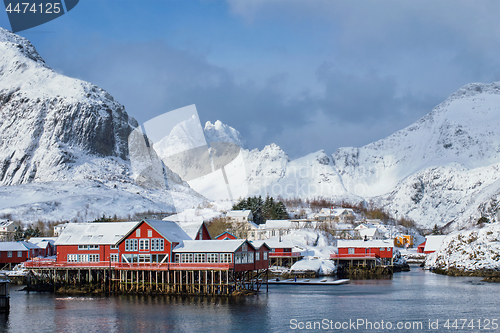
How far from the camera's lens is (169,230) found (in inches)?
2717

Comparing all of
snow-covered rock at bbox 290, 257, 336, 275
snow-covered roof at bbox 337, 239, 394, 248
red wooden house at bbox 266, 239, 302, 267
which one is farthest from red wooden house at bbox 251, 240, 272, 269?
snow-covered roof at bbox 337, 239, 394, 248

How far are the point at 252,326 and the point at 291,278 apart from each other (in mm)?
47941

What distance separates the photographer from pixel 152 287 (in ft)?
221

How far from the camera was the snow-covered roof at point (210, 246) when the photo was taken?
6339 cm

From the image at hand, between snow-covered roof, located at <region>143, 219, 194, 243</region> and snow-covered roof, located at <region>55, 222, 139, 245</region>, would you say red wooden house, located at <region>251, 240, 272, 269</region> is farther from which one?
snow-covered roof, located at <region>55, 222, 139, 245</region>

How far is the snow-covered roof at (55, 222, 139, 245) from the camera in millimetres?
72812

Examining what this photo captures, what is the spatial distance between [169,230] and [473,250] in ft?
189

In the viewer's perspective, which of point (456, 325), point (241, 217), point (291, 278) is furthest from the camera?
point (241, 217)

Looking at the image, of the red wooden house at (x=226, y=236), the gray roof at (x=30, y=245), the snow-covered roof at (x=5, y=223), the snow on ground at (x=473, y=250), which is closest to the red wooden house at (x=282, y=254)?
the red wooden house at (x=226, y=236)

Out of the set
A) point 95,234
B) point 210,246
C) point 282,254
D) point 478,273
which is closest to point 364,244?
point 282,254

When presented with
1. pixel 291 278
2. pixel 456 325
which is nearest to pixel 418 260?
pixel 291 278

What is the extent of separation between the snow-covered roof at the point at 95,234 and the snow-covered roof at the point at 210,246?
32.4 ft

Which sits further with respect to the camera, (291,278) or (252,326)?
(291,278)

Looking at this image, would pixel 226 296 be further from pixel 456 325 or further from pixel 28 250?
pixel 28 250
